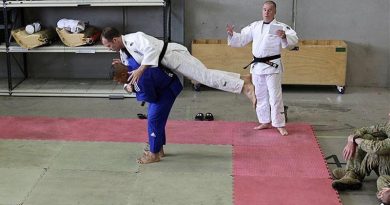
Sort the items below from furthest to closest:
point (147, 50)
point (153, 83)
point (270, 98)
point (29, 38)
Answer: point (29, 38)
point (270, 98)
point (153, 83)
point (147, 50)

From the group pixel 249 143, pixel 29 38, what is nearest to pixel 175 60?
pixel 249 143

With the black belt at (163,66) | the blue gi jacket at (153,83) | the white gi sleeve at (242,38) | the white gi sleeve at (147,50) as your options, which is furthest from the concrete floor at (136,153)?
the white gi sleeve at (242,38)

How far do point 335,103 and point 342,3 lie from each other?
1655 millimetres

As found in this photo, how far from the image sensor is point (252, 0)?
853 centimetres

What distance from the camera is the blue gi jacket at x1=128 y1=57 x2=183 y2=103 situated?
5.23m

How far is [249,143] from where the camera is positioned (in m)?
6.12

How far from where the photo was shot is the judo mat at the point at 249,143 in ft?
16.0

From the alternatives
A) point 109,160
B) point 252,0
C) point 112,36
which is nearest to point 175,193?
point 109,160

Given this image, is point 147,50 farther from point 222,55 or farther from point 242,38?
point 222,55

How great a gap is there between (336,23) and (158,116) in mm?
4195

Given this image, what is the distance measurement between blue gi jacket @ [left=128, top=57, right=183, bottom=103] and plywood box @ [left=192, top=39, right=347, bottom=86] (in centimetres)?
292

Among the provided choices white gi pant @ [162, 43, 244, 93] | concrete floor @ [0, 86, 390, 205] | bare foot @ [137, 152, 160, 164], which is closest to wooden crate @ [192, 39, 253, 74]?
concrete floor @ [0, 86, 390, 205]

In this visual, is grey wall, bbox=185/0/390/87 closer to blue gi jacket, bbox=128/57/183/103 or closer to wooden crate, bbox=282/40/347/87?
wooden crate, bbox=282/40/347/87

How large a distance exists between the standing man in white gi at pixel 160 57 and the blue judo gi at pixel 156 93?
0.24 feet
